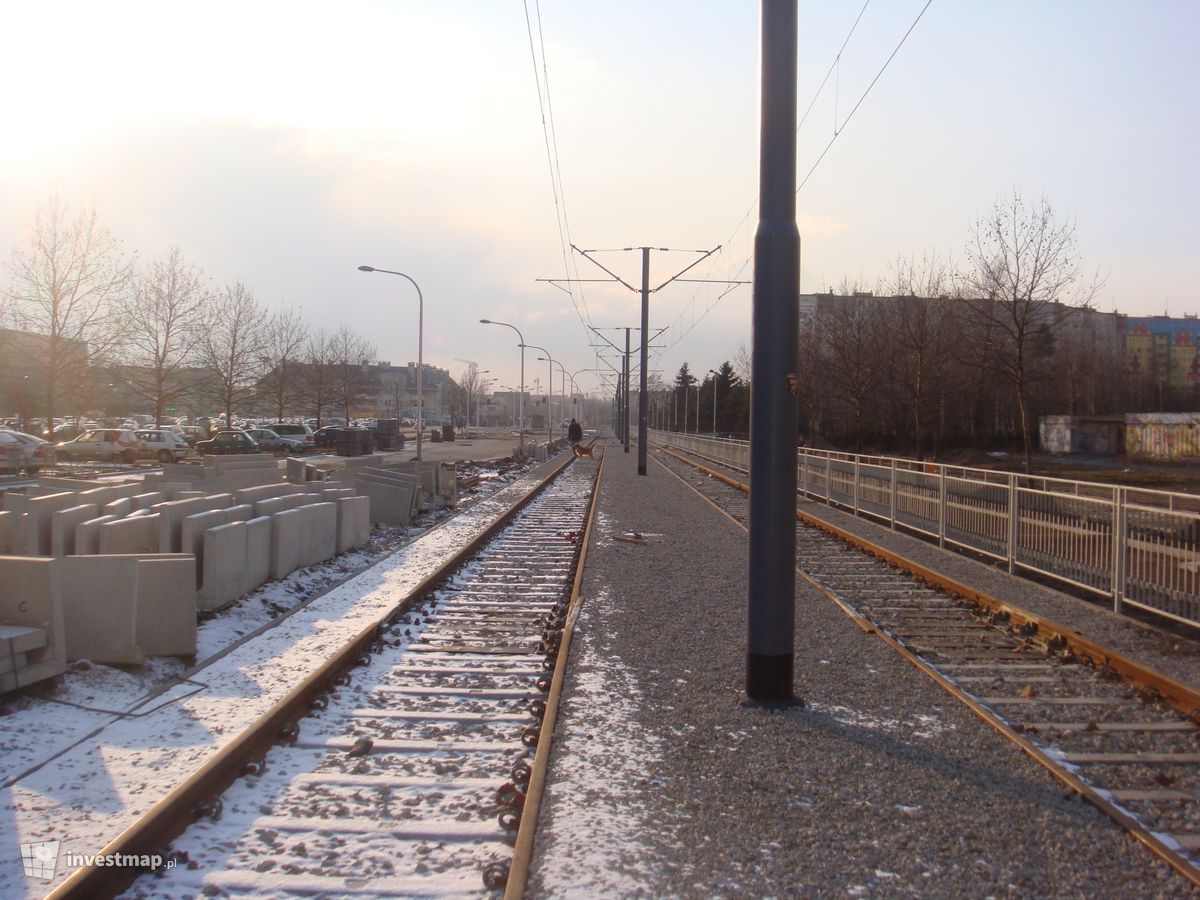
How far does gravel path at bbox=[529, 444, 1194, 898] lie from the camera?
4.20 m

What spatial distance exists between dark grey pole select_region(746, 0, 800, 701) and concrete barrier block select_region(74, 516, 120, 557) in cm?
647

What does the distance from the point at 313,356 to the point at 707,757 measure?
70.9 metres

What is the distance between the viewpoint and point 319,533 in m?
14.1

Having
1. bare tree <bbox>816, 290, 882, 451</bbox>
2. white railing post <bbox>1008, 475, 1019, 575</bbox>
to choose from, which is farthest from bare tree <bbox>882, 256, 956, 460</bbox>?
white railing post <bbox>1008, 475, 1019, 575</bbox>

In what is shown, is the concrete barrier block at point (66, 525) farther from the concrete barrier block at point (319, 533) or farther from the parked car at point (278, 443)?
the parked car at point (278, 443)

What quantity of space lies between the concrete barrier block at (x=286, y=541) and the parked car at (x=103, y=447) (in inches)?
1241

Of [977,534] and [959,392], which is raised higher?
[959,392]

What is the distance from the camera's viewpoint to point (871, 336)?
158 feet

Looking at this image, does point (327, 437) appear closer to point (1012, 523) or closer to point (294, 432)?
point (294, 432)

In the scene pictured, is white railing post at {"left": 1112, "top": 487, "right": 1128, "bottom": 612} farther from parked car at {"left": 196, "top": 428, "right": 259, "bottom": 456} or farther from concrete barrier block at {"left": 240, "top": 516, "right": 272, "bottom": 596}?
parked car at {"left": 196, "top": 428, "right": 259, "bottom": 456}

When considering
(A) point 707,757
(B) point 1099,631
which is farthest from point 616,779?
(B) point 1099,631

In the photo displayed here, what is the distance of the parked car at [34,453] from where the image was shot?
110 ft

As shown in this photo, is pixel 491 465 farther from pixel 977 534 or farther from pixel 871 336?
pixel 977 534

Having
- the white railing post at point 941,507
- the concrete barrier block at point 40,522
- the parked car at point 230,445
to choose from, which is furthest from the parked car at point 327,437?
the concrete barrier block at point 40,522
